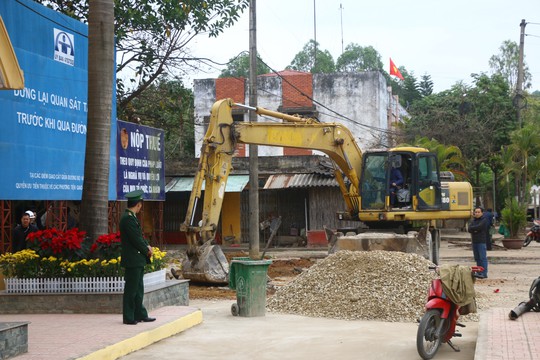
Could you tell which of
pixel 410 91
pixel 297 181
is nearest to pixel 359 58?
pixel 410 91

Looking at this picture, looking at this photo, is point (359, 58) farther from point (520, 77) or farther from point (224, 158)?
point (224, 158)

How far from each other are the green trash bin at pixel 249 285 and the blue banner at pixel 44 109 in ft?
16.5

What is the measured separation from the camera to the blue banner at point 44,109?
16266 mm

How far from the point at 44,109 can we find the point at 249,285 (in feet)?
20.4

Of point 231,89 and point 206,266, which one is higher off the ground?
point 231,89

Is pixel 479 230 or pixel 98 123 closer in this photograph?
pixel 98 123

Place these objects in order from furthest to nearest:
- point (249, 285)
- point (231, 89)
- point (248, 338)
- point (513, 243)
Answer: point (231, 89) → point (513, 243) → point (249, 285) → point (248, 338)

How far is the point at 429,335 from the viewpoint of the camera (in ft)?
33.4

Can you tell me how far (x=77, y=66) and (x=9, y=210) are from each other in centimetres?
369

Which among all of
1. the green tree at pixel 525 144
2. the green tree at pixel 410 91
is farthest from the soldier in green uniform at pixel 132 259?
the green tree at pixel 410 91

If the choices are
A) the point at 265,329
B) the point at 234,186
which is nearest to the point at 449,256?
the point at 234,186

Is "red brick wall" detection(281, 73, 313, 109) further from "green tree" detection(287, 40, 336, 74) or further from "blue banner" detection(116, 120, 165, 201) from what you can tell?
"green tree" detection(287, 40, 336, 74)

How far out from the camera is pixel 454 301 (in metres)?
10.4

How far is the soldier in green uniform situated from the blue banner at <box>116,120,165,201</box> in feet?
36.2
